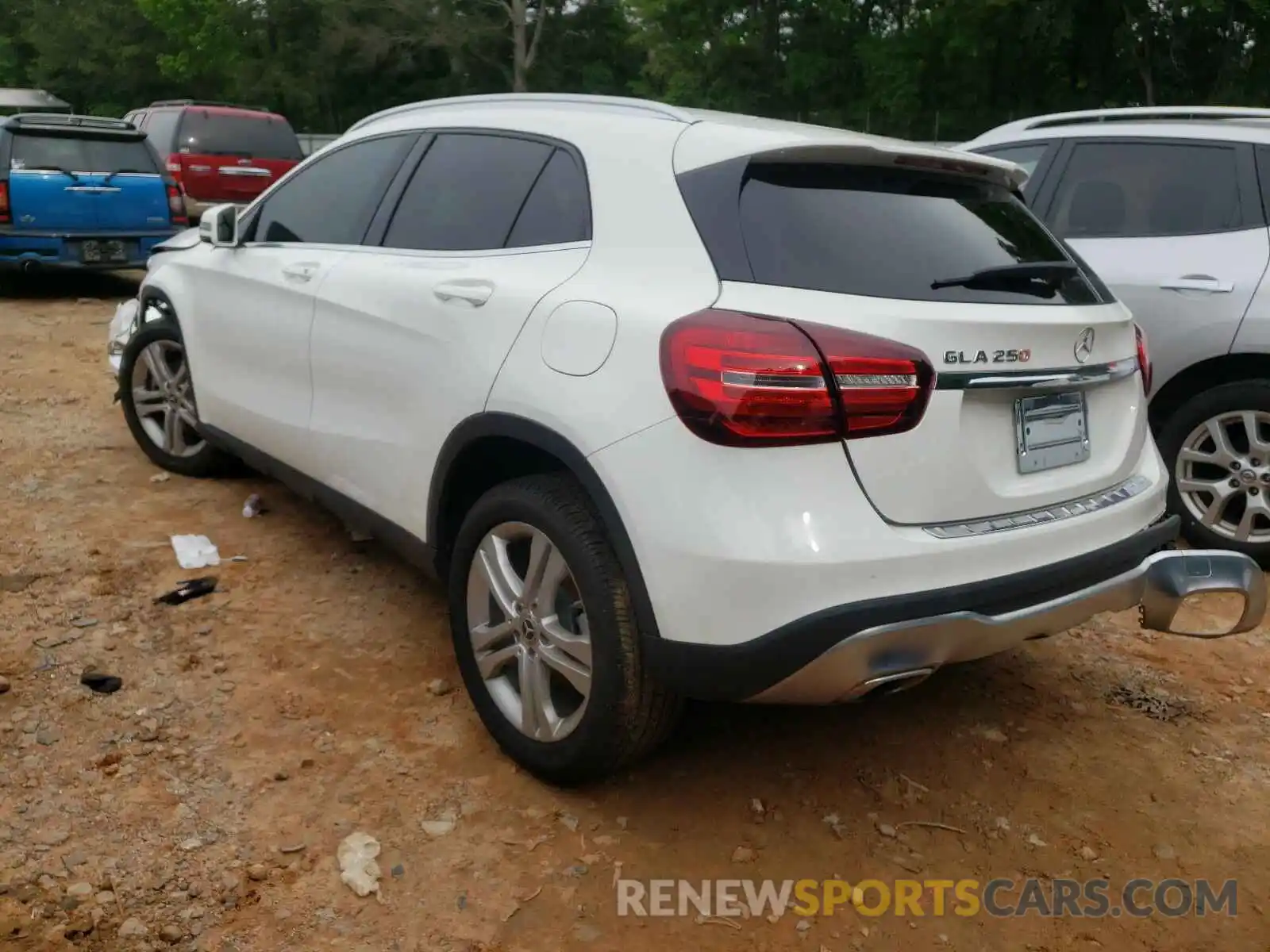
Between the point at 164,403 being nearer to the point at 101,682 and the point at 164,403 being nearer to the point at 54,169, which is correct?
the point at 101,682

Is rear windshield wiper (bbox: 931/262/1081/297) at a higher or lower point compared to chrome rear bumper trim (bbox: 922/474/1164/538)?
higher

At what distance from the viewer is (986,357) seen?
7.91 ft

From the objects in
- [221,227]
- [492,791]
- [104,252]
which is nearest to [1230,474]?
[492,791]

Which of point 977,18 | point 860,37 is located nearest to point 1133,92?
point 977,18

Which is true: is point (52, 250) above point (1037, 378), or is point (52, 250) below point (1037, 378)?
below

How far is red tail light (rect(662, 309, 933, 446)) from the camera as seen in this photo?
224 centimetres

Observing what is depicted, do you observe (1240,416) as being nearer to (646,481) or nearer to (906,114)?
(646,481)

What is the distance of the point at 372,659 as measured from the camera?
3.58 m

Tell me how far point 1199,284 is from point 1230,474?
782 millimetres

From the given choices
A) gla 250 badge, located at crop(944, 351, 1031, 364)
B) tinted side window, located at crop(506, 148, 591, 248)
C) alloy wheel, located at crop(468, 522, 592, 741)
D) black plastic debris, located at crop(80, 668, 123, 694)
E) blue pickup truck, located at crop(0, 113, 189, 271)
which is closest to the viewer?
gla 250 badge, located at crop(944, 351, 1031, 364)

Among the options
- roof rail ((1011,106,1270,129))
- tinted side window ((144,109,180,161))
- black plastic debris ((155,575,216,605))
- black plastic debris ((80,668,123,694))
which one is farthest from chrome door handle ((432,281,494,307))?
tinted side window ((144,109,180,161))

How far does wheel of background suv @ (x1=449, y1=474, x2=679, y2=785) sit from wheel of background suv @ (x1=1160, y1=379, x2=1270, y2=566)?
2905 millimetres

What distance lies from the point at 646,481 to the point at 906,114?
21.0 meters

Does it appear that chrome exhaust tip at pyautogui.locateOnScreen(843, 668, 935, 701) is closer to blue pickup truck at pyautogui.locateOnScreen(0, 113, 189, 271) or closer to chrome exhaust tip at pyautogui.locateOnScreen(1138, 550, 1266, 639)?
chrome exhaust tip at pyautogui.locateOnScreen(1138, 550, 1266, 639)
